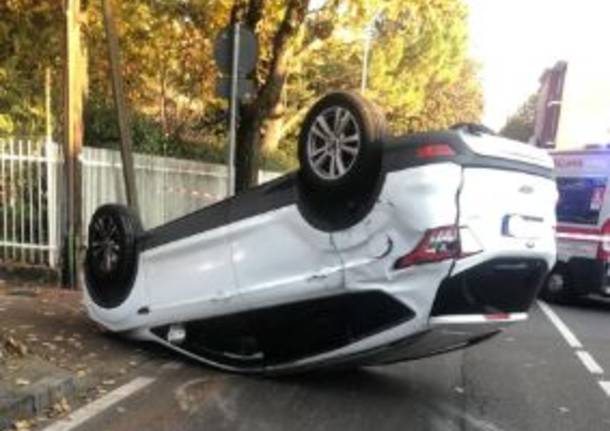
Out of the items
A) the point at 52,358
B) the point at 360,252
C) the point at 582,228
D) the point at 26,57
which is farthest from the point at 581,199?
the point at 52,358

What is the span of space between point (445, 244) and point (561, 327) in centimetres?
638

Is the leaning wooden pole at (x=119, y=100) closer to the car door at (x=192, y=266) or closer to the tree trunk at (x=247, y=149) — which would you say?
the tree trunk at (x=247, y=149)

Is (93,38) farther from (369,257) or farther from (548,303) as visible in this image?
(369,257)

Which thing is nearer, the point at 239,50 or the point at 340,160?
the point at 340,160

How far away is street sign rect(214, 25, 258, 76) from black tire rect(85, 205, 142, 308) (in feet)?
9.55

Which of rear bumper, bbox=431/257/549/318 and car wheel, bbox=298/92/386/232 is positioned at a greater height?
car wheel, bbox=298/92/386/232

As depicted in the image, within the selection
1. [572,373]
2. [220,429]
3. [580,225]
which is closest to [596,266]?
[580,225]

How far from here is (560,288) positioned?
15.6 meters

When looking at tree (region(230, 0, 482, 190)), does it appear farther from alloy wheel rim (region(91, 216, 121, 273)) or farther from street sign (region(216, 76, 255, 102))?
alloy wheel rim (region(91, 216, 121, 273))

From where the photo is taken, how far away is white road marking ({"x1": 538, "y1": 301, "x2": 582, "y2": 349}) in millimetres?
11252

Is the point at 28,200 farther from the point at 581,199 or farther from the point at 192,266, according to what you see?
the point at 581,199

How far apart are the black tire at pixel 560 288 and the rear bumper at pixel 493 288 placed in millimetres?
8015

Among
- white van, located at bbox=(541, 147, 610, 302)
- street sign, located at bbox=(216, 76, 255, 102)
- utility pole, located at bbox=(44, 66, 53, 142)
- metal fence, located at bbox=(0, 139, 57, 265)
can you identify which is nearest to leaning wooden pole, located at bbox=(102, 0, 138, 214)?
metal fence, located at bbox=(0, 139, 57, 265)

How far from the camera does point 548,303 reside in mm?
15695
